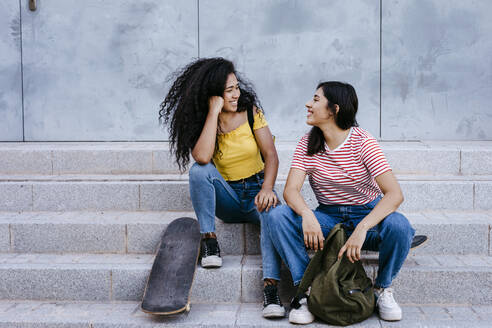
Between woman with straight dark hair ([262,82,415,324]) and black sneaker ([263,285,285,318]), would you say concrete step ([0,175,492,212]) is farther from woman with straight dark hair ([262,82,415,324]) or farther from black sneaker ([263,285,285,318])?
black sneaker ([263,285,285,318])

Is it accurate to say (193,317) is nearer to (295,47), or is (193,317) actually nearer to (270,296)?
(270,296)

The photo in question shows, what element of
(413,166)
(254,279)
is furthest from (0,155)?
(413,166)

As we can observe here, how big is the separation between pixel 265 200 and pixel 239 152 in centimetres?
48

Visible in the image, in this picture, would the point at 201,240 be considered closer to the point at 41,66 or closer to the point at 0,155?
Result: the point at 0,155

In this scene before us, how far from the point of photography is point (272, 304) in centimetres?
310

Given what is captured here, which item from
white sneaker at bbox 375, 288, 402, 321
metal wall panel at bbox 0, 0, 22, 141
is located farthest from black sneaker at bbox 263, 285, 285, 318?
metal wall panel at bbox 0, 0, 22, 141

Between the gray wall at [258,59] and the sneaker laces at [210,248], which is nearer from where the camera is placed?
the sneaker laces at [210,248]

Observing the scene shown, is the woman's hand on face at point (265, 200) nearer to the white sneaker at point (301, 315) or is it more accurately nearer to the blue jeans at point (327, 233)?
the blue jeans at point (327, 233)

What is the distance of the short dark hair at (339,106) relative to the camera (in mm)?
3248

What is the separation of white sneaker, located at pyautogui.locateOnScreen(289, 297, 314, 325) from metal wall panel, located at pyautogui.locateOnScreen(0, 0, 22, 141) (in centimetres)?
503

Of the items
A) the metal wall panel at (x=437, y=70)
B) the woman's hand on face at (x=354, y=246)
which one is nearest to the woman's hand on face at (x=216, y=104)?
the woman's hand on face at (x=354, y=246)

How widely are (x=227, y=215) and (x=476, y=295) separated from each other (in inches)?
69.1

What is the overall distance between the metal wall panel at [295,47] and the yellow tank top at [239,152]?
2.84 m

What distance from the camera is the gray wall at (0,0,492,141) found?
6.29 m
